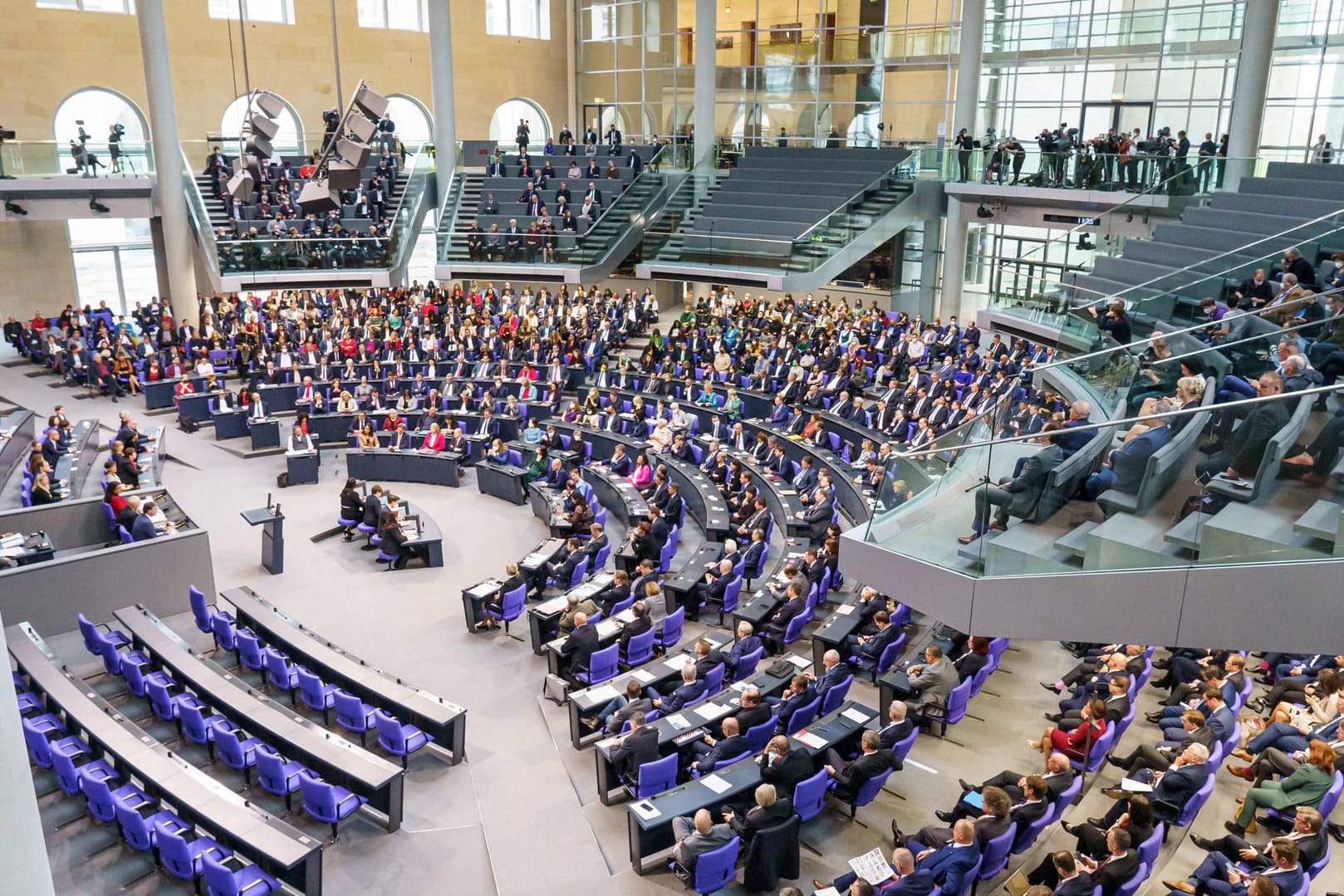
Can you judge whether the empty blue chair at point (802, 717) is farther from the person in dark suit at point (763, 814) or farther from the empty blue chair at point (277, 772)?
the empty blue chair at point (277, 772)

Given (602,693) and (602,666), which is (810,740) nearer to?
(602,693)

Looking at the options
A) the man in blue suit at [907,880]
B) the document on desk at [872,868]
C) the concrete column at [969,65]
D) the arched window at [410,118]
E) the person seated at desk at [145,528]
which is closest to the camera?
the man in blue suit at [907,880]

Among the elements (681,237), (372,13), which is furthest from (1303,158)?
(372,13)

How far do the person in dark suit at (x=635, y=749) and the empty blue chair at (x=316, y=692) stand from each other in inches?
122

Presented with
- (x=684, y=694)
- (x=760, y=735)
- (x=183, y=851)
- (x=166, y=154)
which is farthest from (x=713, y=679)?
(x=166, y=154)

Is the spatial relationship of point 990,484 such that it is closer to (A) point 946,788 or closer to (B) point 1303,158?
(A) point 946,788

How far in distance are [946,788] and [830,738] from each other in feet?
4.31

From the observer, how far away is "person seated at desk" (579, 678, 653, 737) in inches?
379

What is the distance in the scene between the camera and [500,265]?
91.0ft

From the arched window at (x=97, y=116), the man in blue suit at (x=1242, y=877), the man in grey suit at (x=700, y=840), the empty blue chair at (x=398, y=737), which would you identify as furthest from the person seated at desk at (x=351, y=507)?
the arched window at (x=97, y=116)

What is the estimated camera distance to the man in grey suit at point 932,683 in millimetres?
9953

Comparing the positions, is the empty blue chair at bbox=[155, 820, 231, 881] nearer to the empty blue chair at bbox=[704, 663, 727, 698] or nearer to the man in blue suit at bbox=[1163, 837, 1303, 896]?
the empty blue chair at bbox=[704, 663, 727, 698]

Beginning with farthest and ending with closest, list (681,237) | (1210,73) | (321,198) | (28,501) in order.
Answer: (681,237) < (1210,73) < (321,198) < (28,501)

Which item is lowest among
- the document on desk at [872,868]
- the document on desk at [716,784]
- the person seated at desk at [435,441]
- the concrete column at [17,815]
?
the document on desk at [716,784]
